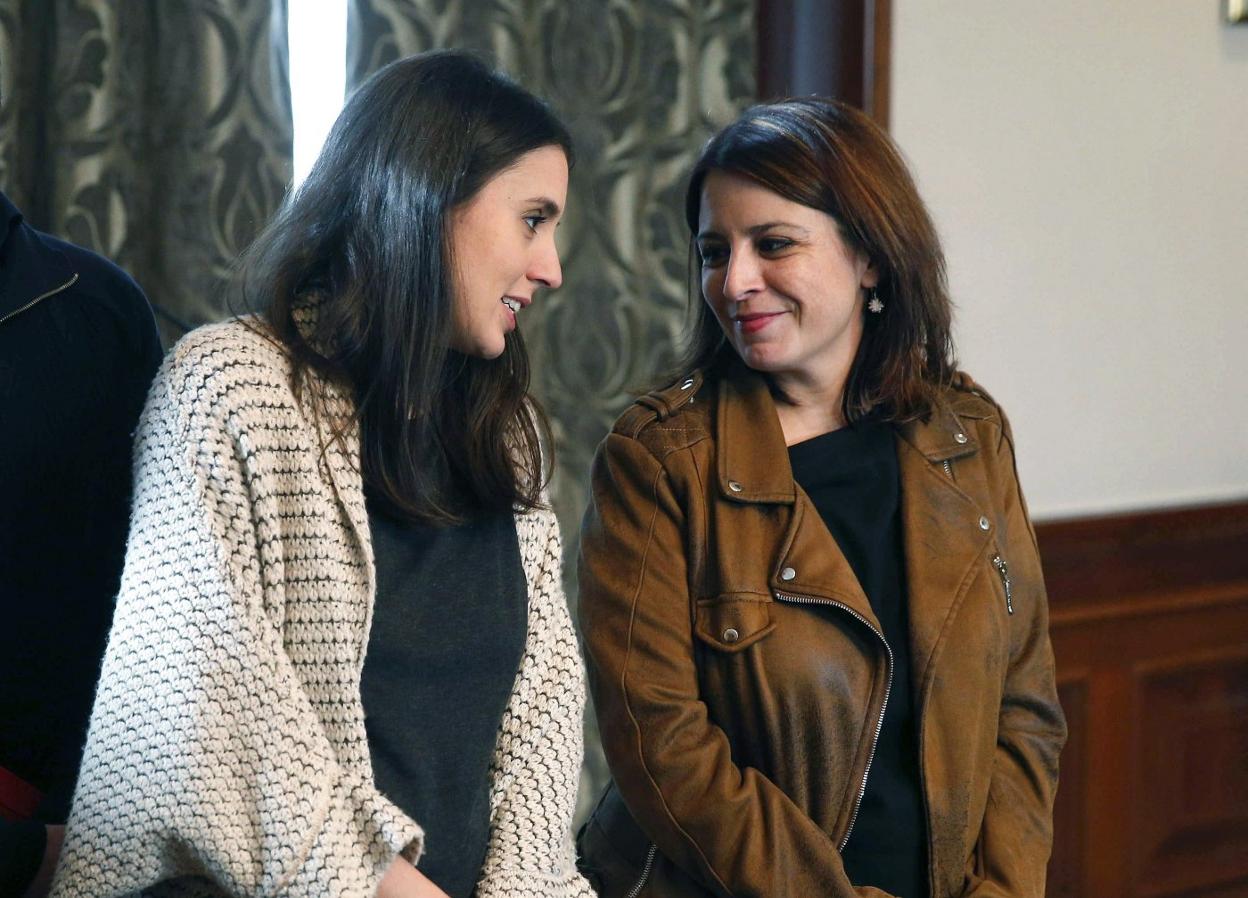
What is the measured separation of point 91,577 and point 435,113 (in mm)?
621

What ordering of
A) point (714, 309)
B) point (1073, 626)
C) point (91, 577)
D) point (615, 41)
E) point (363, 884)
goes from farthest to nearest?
point (1073, 626)
point (615, 41)
point (714, 309)
point (91, 577)
point (363, 884)

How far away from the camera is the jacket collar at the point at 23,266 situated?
57.9 inches

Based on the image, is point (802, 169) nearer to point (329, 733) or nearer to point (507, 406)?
point (507, 406)

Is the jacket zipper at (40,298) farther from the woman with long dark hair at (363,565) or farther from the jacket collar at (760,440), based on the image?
the jacket collar at (760,440)

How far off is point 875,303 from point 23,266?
1.02 meters

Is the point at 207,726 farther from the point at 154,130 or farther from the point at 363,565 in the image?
the point at 154,130

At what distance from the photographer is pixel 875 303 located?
1.85 metres

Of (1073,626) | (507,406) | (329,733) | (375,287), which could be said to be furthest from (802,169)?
(1073,626)

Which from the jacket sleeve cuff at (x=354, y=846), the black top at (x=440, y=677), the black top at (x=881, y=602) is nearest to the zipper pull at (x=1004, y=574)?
the black top at (x=881, y=602)

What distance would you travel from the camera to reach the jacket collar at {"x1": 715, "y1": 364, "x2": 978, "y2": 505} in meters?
1.71

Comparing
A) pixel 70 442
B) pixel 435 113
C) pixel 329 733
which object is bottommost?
pixel 329 733

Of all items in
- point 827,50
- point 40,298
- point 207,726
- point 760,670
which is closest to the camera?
point 207,726

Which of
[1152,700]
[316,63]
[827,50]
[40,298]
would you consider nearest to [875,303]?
[40,298]

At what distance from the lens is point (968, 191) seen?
9.30 ft
